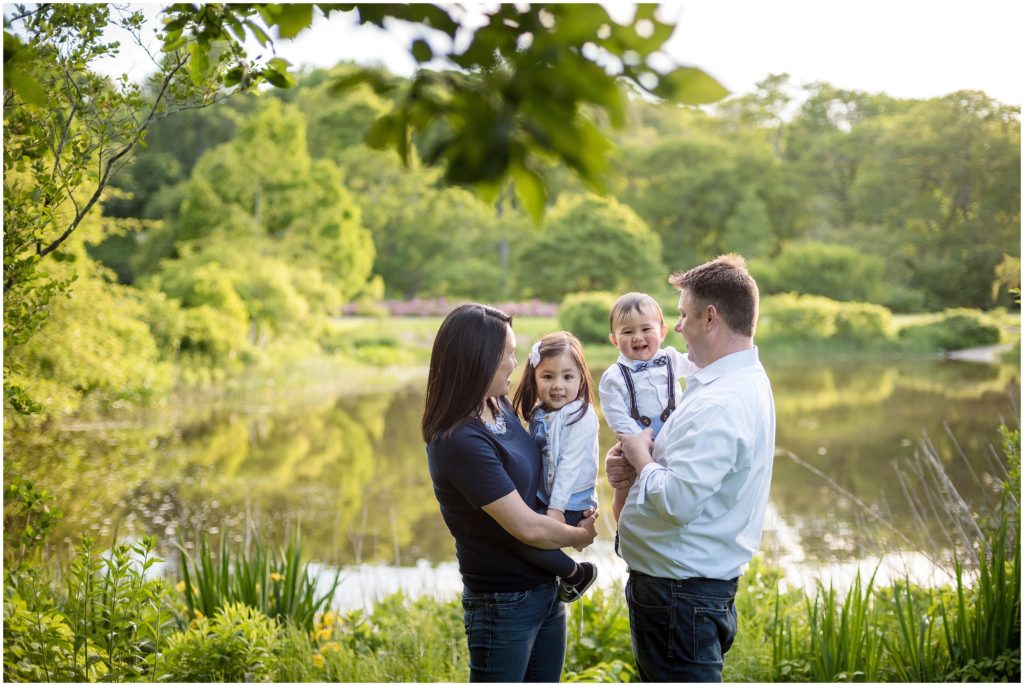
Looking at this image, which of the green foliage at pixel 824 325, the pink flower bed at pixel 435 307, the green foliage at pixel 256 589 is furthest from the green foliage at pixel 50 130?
the pink flower bed at pixel 435 307

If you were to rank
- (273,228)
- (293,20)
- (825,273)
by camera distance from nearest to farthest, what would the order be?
(293,20)
(273,228)
(825,273)

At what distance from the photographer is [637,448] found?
1874 mm

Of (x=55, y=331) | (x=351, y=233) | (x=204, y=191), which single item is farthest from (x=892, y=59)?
(x=55, y=331)

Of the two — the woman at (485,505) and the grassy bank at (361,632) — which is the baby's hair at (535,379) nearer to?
the woman at (485,505)

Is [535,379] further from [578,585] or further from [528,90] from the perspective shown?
[528,90]

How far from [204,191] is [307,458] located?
784cm

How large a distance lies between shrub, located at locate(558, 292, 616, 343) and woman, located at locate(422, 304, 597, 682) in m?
16.3

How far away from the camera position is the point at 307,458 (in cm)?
1069

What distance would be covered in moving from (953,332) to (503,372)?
16.7m

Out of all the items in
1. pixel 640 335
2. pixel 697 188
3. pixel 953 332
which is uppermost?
pixel 697 188

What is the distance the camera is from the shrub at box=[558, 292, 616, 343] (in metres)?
18.3

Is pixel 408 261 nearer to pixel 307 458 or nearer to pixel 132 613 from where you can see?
pixel 307 458

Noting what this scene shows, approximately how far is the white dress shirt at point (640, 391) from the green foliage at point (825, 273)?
17.6 metres

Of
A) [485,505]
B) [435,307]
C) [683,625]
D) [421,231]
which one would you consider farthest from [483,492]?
[421,231]
